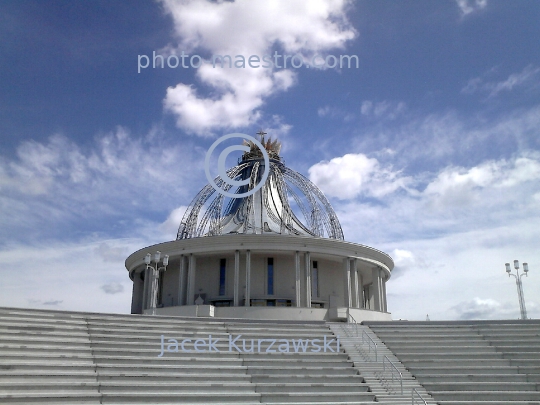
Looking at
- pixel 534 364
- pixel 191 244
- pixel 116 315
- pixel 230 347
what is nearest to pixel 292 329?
pixel 230 347

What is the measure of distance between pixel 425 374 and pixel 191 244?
17879mm

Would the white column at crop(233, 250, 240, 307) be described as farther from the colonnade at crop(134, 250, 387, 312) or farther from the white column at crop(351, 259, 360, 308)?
the white column at crop(351, 259, 360, 308)

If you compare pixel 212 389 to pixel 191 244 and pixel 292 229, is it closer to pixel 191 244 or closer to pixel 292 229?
pixel 191 244

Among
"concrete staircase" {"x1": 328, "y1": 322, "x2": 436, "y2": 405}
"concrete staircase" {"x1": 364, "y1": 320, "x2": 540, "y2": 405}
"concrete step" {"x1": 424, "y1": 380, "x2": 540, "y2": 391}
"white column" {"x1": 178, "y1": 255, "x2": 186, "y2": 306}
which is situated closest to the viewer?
"concrete staircase" {"x1": 328, "y1": 322, "x2": 436, "y2": 405}

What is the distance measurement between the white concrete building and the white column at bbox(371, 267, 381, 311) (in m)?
0.08

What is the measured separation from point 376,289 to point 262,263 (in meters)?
8.91

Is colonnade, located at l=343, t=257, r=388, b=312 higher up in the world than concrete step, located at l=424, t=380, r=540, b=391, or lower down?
higher up

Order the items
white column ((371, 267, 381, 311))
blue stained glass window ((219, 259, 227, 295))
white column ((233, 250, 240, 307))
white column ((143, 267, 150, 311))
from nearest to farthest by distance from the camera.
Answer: white column ((233, 250, 240, 307)) → blue stained glass window ((219, 259, 227, 295)) → white column ((143, 267, 150, 311)) → white column ((371, 267, 381, 311))

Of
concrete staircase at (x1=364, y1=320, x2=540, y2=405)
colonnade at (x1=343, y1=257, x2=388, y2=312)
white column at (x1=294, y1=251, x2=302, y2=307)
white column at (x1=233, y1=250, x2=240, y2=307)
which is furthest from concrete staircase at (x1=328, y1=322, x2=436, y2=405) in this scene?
colonnade at (x1=343, y1=257, x2=388, y2=312)

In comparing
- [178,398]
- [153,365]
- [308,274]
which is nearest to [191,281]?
[308,274]

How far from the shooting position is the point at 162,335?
1959cm

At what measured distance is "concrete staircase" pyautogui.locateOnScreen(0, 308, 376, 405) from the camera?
15242 mm

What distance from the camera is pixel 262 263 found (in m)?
33.4

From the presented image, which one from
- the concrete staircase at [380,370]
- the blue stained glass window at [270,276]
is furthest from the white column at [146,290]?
the concrete staircase at [380,370]
